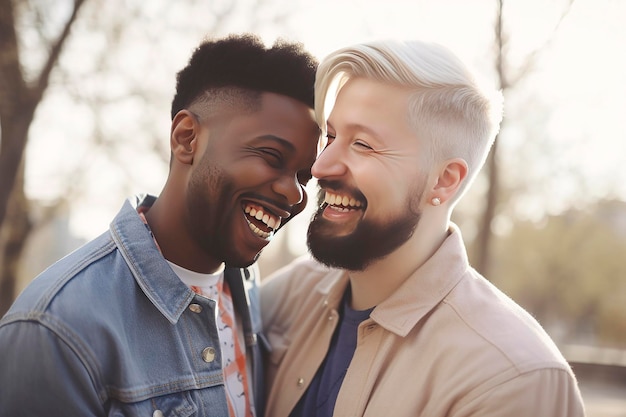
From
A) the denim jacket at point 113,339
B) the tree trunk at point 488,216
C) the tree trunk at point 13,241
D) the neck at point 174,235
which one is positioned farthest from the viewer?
the tree trunk at point 13,241

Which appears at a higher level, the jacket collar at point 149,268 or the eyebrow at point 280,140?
the eyebrow at point 280,140

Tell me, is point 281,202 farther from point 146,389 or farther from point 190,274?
point 146,389

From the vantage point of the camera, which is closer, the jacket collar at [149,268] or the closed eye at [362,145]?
the jacket collar at [149,268]

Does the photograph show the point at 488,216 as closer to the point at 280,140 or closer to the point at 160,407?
the point at 280,140

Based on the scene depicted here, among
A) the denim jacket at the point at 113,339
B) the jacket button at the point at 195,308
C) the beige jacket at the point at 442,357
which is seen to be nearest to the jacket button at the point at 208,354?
the denim jacket at the point at 113,339

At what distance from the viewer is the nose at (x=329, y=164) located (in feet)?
8.90

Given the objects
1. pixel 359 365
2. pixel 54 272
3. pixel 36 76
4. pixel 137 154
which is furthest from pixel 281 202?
pixel 137 154

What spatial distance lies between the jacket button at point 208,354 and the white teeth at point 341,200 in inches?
32.9

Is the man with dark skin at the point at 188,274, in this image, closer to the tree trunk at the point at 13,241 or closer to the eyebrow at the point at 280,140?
the eyebrow at the point at 280,140

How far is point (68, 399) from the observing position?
2111 millimetres

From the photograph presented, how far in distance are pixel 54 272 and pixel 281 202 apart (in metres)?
0.96

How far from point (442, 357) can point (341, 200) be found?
803 millimetres

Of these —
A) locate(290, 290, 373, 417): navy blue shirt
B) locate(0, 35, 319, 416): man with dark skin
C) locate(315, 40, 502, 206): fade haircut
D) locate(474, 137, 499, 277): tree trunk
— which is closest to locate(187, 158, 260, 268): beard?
locate(0, 35, 319, 416): man with dark skin

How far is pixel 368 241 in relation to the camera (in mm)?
2748
